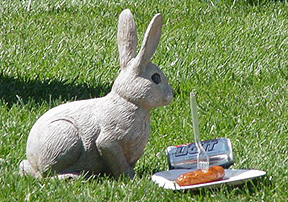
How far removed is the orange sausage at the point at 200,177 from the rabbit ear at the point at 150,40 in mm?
589

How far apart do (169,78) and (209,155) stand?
81.2 inches

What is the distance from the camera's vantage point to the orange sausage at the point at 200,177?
3334mm

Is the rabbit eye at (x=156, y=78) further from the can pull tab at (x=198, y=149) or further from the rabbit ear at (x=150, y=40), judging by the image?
the can pull tab at (x=198, y=149)

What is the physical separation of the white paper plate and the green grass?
4 centimetres

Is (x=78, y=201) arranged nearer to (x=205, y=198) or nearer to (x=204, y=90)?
(x=205, y=198)

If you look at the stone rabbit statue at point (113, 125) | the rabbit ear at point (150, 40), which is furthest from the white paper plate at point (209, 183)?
the rabbit ear at point (150, 40)

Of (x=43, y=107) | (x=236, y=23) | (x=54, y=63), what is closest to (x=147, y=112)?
(x=43, y=107)

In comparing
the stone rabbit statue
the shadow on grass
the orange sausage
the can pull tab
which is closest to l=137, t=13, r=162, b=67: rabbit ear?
the stone rabbit statue

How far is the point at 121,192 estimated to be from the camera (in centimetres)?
336

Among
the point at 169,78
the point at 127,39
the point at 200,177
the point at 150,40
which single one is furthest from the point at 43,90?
the point at 200,177

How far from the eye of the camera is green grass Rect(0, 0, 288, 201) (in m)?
3.43

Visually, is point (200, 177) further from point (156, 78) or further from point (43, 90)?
point (43, 90)

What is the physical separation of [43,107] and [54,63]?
3.98 ft

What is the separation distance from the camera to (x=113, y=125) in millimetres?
3373
